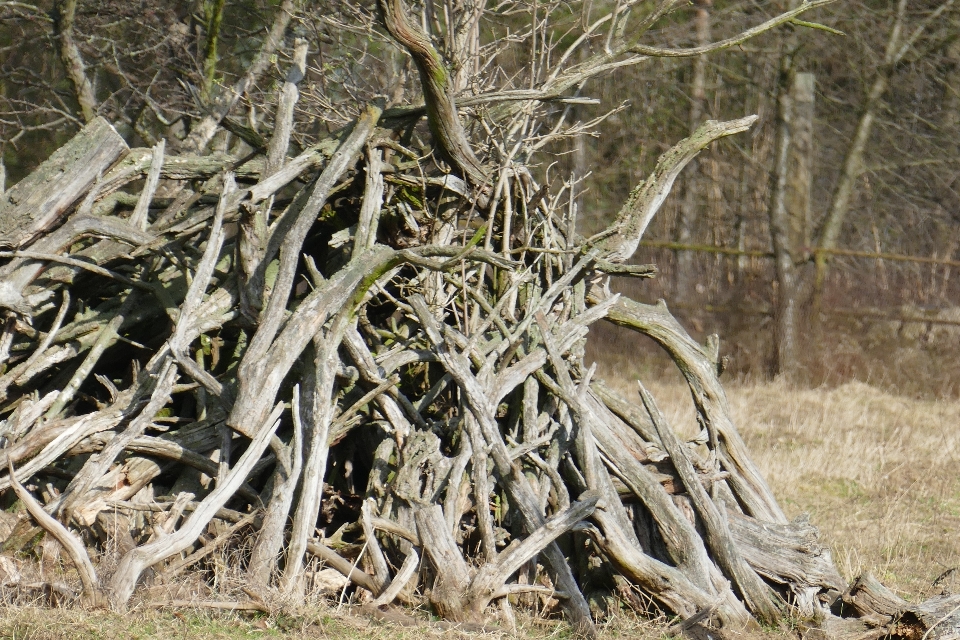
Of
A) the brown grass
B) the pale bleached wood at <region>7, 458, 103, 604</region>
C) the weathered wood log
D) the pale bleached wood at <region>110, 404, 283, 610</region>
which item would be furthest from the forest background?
the pale bleached wood at <region>7, 458, 103, 604</region>

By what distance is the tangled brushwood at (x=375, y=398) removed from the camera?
4512 mm

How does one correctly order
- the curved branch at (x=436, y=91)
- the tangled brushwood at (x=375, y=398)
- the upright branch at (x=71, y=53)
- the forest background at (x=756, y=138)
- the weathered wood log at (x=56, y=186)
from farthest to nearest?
the forest background at (x=756, y=138)
the upright branch at (x=71, y=53)
the weathered wood log at (x=56, y=186)
the tangled brushwood at (x=375, y=398)
the curved branch at (x=436, y=91)

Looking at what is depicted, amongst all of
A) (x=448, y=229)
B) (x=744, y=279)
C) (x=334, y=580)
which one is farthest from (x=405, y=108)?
(x=744, y=279)

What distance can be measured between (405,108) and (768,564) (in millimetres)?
2937

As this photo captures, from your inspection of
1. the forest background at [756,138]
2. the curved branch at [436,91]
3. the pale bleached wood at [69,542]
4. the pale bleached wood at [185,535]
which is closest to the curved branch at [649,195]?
the curved branch at [436,91]

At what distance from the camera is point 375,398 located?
496 cm

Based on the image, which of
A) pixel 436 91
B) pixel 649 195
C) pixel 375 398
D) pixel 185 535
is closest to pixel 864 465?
pixel 649 195

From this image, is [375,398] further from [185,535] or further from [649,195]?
[649,195]

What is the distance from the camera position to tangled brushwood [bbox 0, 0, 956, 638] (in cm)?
451

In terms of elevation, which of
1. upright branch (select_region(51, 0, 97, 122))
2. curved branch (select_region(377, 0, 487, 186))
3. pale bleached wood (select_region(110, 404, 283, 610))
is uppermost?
upright branch (select_region(51, 0, 97, 122))

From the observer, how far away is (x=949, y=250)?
13219 mm

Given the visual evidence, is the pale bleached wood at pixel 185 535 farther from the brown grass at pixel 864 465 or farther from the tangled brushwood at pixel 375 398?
the brown grass at pixel 864 465

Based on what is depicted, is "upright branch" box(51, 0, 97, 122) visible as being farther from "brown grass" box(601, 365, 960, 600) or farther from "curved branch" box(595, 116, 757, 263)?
"brown grass" box(601, 365, 960, 600)

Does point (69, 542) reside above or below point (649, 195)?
below
